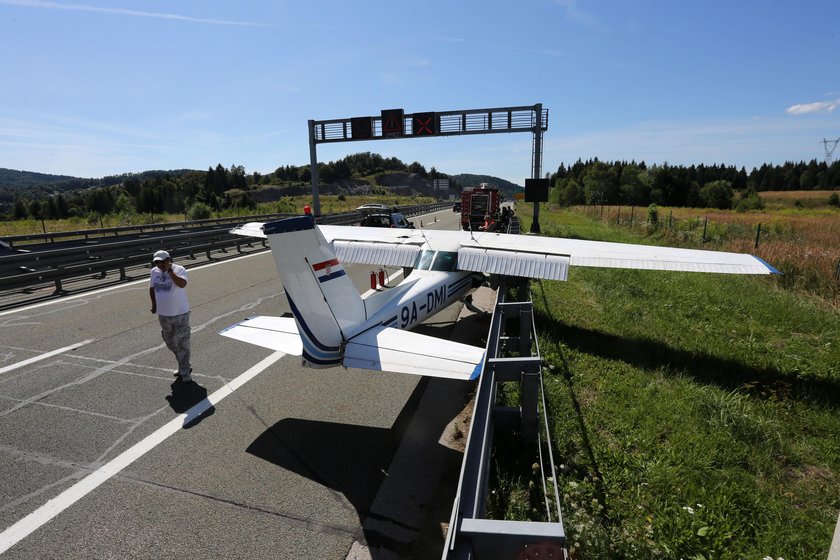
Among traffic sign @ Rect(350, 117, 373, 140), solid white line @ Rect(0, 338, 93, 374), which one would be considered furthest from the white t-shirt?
traffic sign @ Rect(350, 117, 373, 140)

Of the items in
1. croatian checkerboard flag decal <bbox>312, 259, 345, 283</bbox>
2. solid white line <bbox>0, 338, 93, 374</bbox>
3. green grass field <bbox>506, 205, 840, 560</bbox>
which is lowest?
green grass field <bbox>506, 205, 840, 560</bbox>

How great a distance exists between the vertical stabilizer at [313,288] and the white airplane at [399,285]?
0.01 m

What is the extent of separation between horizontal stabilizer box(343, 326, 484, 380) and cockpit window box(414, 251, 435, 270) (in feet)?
11.9

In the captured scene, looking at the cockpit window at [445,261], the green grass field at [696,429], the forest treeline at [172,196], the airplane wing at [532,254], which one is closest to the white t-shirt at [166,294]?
the airplane wing at [532,254]

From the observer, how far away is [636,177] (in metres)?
94.2

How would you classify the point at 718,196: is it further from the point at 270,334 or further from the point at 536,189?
the point at 270,334

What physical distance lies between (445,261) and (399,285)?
206 cm

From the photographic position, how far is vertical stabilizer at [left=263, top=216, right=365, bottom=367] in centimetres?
480

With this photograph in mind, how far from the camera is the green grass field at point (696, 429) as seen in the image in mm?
3766

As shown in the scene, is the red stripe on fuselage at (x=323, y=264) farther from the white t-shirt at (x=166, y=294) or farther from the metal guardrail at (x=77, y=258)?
the metal guardrail at (x=77, y=258)

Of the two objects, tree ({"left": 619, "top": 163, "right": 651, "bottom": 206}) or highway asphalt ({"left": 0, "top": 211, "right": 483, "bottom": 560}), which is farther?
tree ({"left": 619, "top": 163, "right": 651, "bottom": 206})

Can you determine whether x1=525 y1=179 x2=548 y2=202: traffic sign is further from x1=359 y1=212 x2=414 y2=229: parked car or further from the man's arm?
the man's arm

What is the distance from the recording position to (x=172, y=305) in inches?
262

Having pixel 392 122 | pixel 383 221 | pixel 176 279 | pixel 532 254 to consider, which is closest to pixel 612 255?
pixel 532 254
